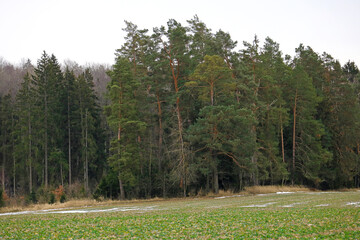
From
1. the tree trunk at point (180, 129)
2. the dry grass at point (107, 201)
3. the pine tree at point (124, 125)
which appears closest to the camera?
the dry grass at point (107, 201)

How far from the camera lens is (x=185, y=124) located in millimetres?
39750

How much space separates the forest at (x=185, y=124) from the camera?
35.6 metres

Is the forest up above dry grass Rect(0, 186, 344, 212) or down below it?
above

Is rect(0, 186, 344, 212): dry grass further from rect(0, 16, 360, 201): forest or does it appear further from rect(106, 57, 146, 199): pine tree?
rect(106, 57, 146, 199): pine tree

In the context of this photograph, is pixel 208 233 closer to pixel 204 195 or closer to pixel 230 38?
pixel 204 195

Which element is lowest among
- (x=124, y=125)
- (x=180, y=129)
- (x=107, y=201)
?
(x=107, y=201)

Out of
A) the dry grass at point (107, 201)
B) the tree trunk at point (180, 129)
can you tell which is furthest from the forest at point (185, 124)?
the dry grass at point (107, 201)

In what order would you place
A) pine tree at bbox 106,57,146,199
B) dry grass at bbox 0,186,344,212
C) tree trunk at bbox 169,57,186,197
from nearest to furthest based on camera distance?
dry grass at bbox 0,186,344,212
tree trunk at bbox 169,57,186,197
pine tree at bbox 106,57,146,199

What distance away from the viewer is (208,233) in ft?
36.3

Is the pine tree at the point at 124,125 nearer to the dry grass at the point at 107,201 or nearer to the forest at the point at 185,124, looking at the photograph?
the forest at the point at 185,124

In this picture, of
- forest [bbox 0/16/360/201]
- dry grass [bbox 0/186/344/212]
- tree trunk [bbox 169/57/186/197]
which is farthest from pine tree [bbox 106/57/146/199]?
tree trunk [bbox 169/57/186/197]

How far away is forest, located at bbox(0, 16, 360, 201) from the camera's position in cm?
3562

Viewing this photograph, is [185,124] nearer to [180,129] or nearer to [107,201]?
[180,129]

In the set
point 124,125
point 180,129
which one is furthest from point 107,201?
point 180,129
